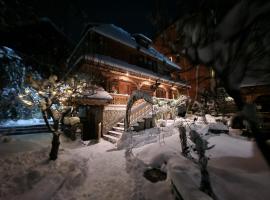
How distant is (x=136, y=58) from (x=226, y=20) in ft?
68.7

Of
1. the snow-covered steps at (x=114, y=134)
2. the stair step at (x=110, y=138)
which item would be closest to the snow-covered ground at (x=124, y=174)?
the stair step at (x=110, y=138)

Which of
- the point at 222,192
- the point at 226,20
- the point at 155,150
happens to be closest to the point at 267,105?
the point at 155,150

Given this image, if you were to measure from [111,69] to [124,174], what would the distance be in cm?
1110

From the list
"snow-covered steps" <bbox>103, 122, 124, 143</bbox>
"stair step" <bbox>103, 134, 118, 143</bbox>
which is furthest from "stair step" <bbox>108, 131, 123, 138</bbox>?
"stair step" <bbox>103, 134, 118, 143</bbox>

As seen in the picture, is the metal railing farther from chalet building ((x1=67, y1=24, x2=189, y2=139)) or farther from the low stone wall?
the low stone wall

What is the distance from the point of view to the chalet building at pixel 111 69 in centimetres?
1306

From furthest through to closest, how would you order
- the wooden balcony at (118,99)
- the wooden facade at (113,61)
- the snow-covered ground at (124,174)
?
the wooden facade at (113,61) < the wooden balcony at (118,99) < the snow-covered ground at (124,174)

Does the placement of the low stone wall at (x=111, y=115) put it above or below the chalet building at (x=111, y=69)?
below

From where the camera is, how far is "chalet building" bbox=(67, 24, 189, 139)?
1306 cm

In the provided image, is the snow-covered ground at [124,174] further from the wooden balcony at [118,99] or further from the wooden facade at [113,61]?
the wooden facade at [113,61]

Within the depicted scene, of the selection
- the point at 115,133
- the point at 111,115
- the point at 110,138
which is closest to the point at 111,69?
the point at 111,115

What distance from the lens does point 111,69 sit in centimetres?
1576

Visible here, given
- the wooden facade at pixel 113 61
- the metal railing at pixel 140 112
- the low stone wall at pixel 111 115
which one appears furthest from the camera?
the wooden facade at pixel 113 61

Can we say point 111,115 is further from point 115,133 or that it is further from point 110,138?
point 110,138
